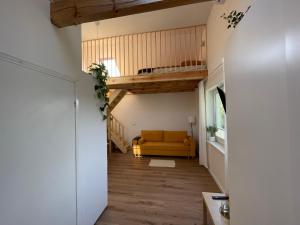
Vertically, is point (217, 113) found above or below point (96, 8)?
below

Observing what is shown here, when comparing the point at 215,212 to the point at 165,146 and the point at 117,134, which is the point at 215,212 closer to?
the point at 165,146

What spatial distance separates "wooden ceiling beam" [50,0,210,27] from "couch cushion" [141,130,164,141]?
16.4 feet

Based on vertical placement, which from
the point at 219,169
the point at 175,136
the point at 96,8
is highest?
the point at 96,8

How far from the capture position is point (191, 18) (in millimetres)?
4141

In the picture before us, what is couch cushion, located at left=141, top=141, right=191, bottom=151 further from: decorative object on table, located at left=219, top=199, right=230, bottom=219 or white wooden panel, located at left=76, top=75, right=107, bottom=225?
decorative object on table, located at left=219, top=199, right=230, bottom=219

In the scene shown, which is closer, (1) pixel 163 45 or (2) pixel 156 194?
(2) pixel 156 194

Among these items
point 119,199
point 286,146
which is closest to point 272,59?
point 286,146

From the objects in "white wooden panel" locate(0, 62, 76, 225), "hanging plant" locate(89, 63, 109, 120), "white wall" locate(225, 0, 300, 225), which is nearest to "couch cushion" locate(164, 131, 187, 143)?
"hanging plant" locate(89, 63, 109, 120)

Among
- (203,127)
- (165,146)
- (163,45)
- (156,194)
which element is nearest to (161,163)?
(165,146)

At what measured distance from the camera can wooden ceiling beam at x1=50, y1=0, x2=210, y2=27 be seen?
143 centimetres

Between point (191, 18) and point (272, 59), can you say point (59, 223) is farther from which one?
point (191, 18)

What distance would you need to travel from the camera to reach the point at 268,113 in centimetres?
58

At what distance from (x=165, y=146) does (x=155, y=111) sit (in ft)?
5.57

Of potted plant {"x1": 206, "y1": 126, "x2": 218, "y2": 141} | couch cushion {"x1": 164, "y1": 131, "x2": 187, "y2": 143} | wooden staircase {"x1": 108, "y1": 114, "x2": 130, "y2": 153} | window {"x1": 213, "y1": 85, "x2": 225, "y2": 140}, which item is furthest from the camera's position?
wooden staircase {"x1": 108, "y1": 114, "x2": 130, "y2": 153}
